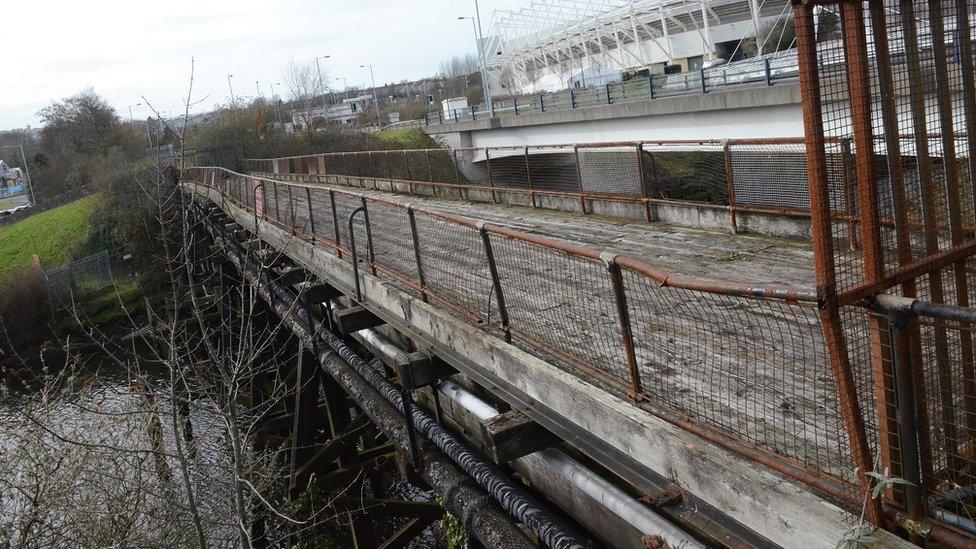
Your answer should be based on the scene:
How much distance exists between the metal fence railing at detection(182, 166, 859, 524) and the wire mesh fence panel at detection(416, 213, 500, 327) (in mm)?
18

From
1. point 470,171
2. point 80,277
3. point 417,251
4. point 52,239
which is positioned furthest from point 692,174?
point 52,239

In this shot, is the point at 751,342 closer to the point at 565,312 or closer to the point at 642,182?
the point at 565,312

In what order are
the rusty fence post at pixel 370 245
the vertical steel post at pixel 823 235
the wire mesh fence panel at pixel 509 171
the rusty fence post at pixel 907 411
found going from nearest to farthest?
the rusty fence post at pixel 907 411, the vertical steel post at pixel 823 235, the rusty fence post at pixel 370 245, the wire mesh fence panel at pixel 509 171

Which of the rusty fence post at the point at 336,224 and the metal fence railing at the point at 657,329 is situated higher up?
the rusty fence post at the point at 336,224

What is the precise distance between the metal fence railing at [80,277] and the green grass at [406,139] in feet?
60.2

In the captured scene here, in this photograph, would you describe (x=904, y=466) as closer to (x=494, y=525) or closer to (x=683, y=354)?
(x=683, y=354)

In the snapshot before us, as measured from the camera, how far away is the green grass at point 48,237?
44.9 metres

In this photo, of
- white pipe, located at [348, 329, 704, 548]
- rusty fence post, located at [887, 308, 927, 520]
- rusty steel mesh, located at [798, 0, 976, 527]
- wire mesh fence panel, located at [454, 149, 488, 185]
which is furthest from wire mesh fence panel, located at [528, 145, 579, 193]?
rusty fence post, located at [887, 308, 927, 520]

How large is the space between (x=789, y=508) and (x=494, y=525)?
245cm

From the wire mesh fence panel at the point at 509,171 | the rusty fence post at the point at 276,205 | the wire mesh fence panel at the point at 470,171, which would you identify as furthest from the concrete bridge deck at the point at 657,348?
the wire mesh fence panel at the point at 470,171

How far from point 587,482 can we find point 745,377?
43.7 inches

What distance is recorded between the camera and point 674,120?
23094 mm

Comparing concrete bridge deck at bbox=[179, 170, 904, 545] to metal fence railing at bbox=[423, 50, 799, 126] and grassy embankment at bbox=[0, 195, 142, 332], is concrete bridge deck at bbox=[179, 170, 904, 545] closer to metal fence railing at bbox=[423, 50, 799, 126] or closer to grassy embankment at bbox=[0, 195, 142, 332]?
metal fence railing at bbox=[423, 50, 799, 126]

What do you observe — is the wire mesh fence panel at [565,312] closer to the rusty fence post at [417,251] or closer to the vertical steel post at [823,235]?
the rusty fence post at [417,251]
